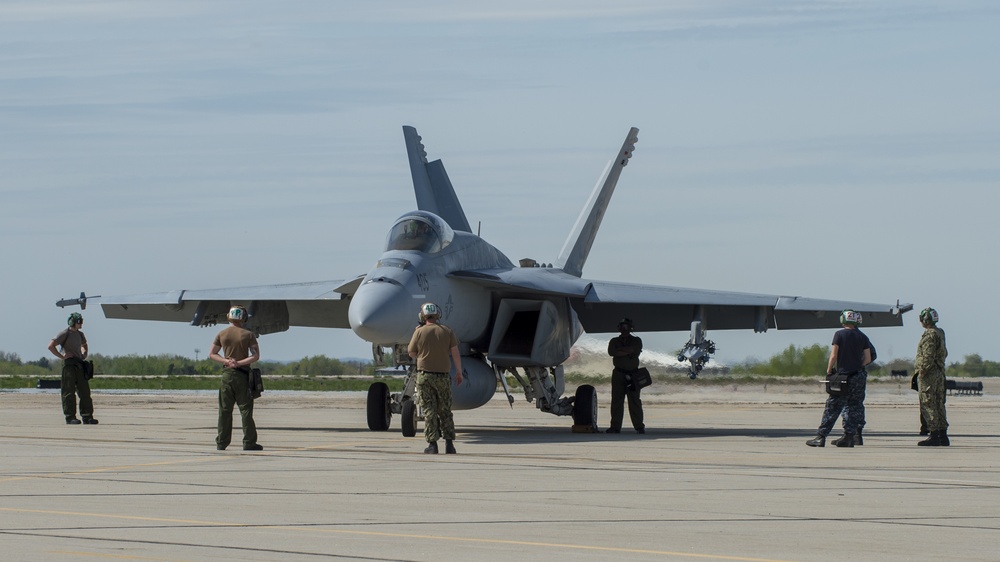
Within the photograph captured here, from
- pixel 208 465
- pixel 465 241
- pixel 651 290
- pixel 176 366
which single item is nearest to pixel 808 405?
pixel 651 290

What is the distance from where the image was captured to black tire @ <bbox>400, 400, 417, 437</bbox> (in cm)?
1752

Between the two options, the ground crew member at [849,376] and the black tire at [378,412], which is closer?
the ground crew member at [849,376]

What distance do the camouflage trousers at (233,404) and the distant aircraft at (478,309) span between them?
6.61 feet

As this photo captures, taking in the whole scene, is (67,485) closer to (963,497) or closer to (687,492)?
(687,492)

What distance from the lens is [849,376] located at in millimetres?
15938

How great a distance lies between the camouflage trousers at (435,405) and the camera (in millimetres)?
14141

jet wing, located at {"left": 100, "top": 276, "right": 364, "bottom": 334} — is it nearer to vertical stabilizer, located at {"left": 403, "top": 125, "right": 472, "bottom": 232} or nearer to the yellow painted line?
vertical stabilizer, located at {"left": 403, "top": 125, "right": 472, "bottom": 232}

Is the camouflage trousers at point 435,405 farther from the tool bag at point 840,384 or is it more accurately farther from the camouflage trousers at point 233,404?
the tool bag at point 840,384

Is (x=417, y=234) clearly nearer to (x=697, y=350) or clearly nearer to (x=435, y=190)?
(x=697, y=350)

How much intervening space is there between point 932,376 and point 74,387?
1234 cm

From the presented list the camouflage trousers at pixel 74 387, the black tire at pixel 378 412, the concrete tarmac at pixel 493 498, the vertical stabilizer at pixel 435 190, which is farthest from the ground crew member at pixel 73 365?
the vertical stabilizer at pixel 435 190

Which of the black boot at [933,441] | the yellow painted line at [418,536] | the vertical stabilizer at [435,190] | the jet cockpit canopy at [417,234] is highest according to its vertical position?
the vertical stabilizer at [435,190]

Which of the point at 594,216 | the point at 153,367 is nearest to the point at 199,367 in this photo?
the point at 153,367

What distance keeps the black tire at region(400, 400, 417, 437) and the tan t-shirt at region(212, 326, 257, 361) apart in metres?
3.35
